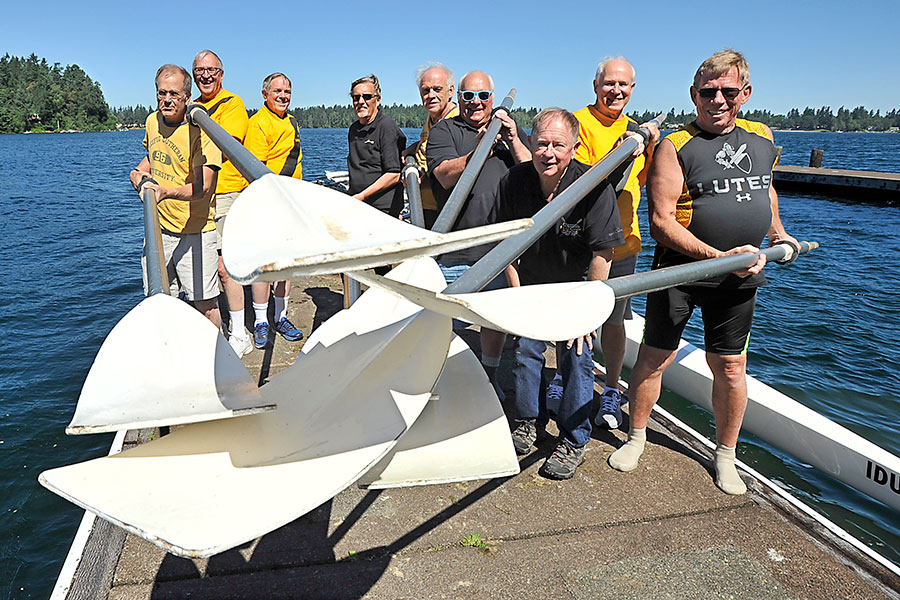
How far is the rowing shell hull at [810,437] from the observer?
3.72m

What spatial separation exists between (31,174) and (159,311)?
3711 centimetres

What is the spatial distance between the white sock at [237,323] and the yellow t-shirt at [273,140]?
121 cm

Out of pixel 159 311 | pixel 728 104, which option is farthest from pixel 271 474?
pixel 728 104

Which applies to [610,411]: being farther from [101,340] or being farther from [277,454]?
[101,340]

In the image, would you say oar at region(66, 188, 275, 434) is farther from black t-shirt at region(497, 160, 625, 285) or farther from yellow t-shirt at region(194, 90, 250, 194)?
yellow t-shirt at region(194, 90, 250, 194)

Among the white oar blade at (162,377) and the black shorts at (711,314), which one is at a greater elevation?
the white oar blade at (162,377)

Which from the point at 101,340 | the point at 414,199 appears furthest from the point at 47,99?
the point at 414,199

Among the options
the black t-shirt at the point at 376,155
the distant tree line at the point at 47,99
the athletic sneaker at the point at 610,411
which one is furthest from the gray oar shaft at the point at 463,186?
the distant tree line at the point at 47,99

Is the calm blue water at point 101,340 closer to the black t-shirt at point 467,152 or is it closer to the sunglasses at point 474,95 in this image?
the black t-shirt at point 467,152

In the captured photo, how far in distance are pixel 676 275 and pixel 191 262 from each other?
3596mm

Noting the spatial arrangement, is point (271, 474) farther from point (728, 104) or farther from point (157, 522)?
point (728, 104)

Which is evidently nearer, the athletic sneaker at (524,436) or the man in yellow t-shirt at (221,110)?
the athletic sneaker at (524,436)

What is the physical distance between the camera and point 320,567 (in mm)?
2516

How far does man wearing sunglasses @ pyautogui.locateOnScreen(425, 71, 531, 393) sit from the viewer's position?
11.9ft
